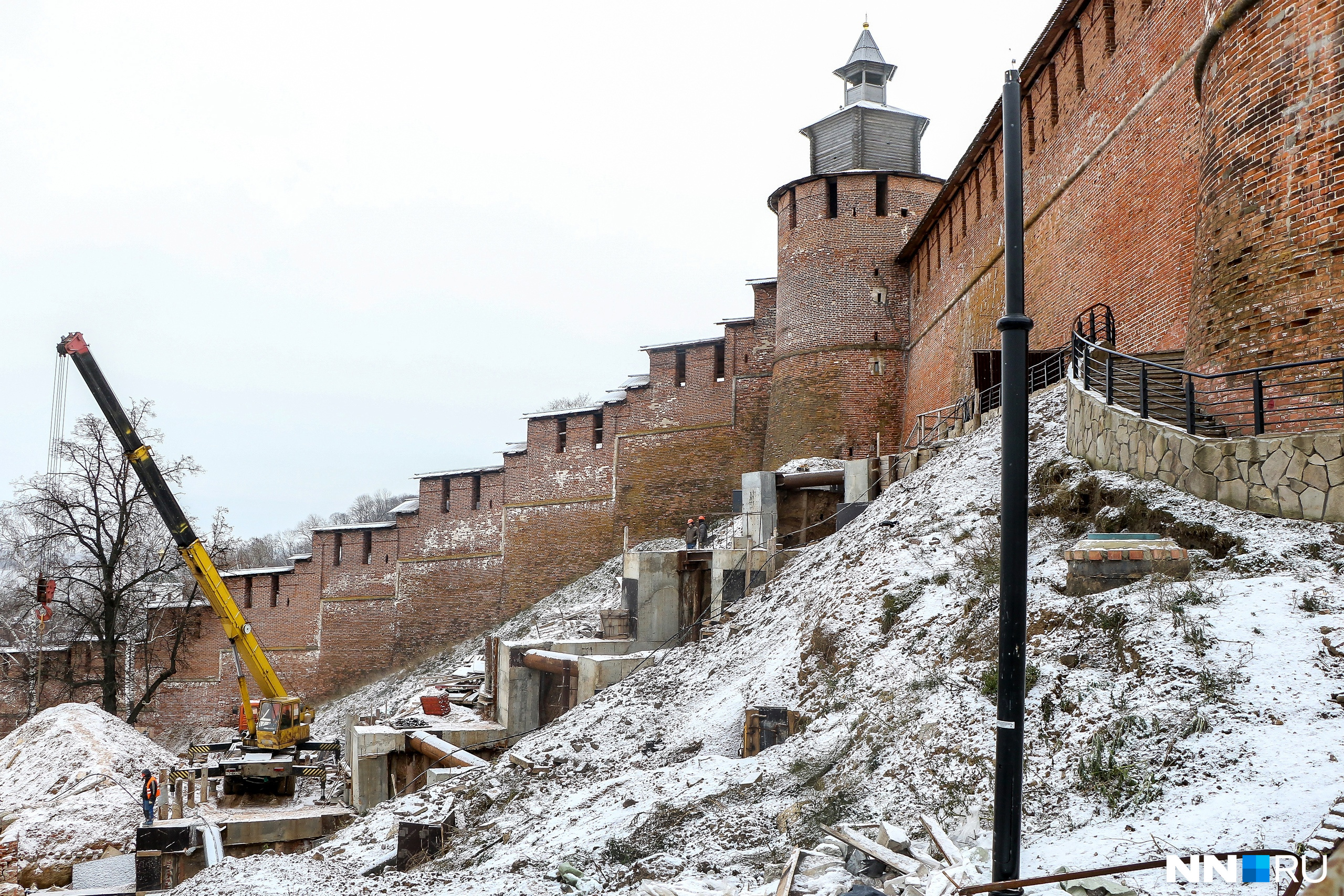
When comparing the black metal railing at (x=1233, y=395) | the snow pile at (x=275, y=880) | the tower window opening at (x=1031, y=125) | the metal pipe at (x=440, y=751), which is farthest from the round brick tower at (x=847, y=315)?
the snow pile at (x=275, y=880)

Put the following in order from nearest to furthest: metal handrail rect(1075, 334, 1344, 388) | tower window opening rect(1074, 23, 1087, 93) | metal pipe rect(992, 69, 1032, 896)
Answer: metal pipe rect(992, 69, 1032, 896)
metal handrail rect(1075, 334, 1344, 388)
tower window opening rect(1074, 23, 1087, 93)

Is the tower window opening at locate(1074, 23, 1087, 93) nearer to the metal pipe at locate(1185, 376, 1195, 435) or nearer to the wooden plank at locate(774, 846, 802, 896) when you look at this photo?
the metal pipe at locate(1185, 376, 1195, 435)

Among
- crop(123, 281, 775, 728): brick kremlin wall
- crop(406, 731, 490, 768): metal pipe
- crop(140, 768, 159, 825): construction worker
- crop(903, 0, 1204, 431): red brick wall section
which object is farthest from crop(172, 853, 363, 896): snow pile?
crop(123, 281, 775, 728): brick kremlin wall

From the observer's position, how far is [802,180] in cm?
2758

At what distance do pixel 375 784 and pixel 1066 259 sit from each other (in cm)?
1395

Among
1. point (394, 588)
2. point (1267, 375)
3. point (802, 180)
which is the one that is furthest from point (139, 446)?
point (1267, 375)

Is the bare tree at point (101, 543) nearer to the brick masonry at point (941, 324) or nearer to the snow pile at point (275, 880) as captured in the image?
the brick masonry at point (941, 324)

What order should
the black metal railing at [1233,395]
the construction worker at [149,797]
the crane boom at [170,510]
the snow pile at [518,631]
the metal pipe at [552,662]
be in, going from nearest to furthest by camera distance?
the black metal railing at [1233,395], the construction worker at [149,797], the metal pipe at [552,662], the crane boom at [170,510], the snow pile at [518,631]

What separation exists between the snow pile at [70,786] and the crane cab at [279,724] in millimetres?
2086

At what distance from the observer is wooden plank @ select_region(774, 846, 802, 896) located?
5.21 meters

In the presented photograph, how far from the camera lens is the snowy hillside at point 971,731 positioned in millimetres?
5219

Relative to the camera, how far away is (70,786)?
60.4 ft

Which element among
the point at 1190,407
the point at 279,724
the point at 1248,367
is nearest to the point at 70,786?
the point at 279,724

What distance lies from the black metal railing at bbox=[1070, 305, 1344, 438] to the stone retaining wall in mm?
150
